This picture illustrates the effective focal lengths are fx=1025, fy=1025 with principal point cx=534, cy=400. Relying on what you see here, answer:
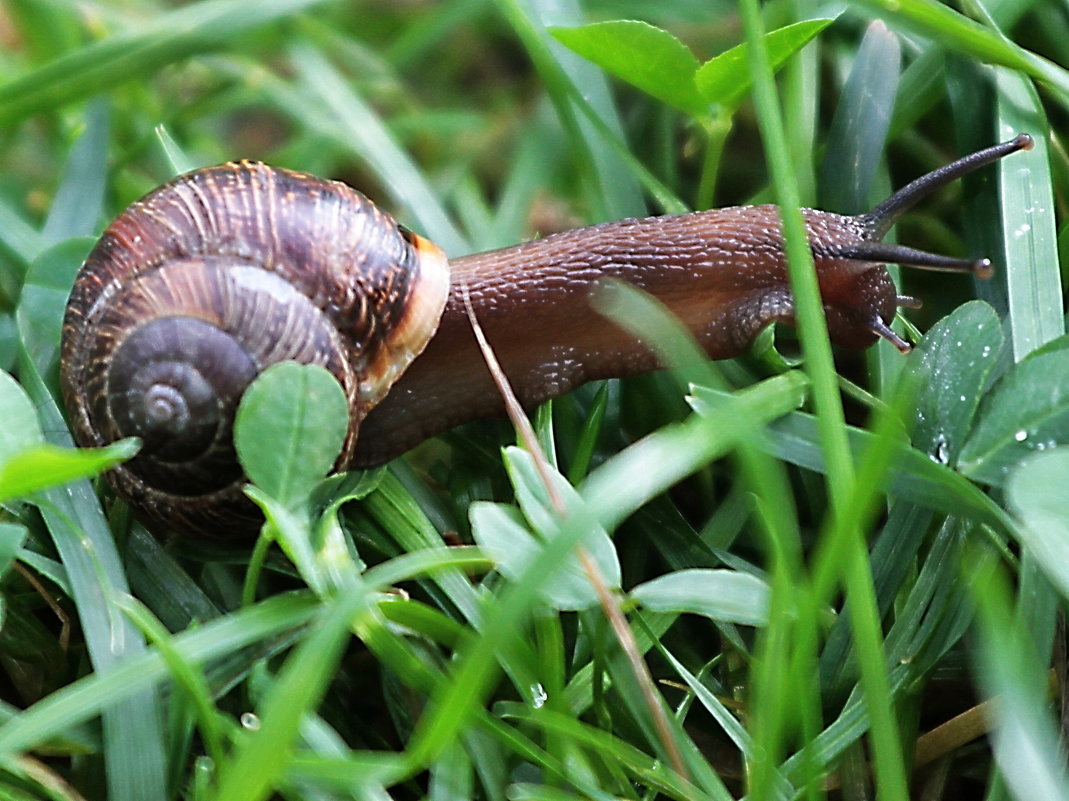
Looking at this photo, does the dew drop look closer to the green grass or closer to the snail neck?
the green grass

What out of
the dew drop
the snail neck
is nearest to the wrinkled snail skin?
the snail neck

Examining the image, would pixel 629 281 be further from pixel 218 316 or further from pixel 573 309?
pixel 218 316

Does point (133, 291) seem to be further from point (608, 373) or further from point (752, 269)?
point (752, 269)

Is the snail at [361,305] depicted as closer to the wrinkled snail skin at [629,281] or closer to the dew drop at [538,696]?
the wrinkled snail skin at [629,281]

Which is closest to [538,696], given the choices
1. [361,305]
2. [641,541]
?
[641,541]

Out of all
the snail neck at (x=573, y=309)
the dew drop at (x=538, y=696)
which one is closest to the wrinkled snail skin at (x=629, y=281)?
the snail neck at (x=573, y=309)

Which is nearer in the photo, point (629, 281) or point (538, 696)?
point (538, 696)

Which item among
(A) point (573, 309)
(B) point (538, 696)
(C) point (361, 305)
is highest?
(C) point (361, 305)
